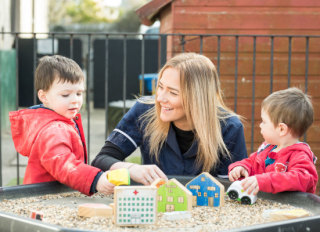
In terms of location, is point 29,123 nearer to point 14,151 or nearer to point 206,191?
point 206,191

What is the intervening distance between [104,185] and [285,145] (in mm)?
828

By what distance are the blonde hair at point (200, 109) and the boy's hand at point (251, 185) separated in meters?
0.41

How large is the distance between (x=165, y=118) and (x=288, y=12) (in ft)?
9.84

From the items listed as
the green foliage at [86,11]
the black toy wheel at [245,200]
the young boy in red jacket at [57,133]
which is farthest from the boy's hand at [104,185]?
the green foliage at [86,11]

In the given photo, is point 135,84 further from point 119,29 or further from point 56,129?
point 119,29

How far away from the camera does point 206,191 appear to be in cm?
193

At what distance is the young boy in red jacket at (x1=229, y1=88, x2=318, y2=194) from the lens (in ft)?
7.00

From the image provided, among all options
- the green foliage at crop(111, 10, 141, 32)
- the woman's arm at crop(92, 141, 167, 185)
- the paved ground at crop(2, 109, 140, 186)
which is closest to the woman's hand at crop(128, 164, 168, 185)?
the woman's arm at crop(92, 141, 167, 185)

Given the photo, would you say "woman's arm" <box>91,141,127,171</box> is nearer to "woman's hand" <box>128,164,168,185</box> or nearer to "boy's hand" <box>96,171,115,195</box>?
"woman's hand" <box>128,164,168,185</box>

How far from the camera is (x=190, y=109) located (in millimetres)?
2363

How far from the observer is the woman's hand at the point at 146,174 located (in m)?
2.04

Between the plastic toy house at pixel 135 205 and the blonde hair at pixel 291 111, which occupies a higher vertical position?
the blonde hair at pixel 291 111

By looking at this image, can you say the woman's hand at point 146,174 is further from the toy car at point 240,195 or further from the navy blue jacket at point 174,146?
the navy blue jacket at point 174,146

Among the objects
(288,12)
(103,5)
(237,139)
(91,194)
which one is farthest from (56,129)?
(103,5)
